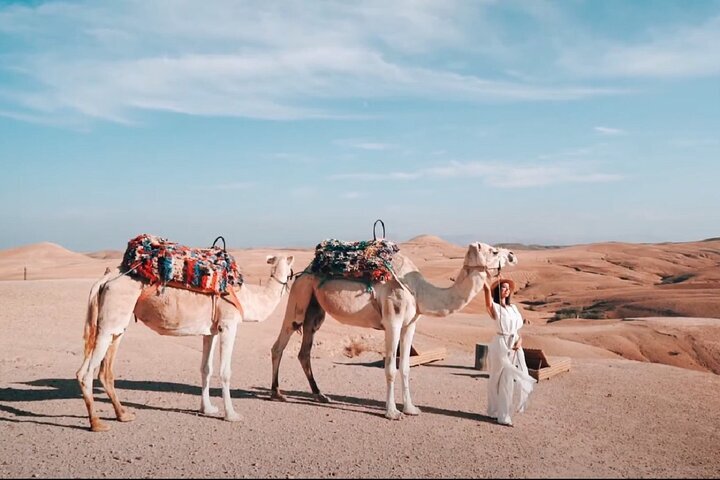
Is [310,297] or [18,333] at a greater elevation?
[310,297]

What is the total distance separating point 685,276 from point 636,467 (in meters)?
46.2

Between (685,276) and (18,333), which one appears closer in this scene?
(18,333)

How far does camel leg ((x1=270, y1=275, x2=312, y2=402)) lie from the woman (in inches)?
122

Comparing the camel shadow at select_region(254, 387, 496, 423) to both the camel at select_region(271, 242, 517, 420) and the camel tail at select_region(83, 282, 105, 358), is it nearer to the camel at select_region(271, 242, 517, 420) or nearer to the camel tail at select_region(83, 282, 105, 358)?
the camel at select_region(271, 242, 517, 420)

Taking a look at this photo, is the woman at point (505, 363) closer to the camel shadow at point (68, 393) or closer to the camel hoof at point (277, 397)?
the camel hoof at point (277, 397)

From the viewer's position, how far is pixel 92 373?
819cm

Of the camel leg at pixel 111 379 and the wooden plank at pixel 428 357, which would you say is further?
the wooden plank at pixel 428 357

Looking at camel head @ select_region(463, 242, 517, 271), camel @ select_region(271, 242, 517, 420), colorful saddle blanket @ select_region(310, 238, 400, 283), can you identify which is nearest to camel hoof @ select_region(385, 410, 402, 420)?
camel @ select_region(271, 242, 517, 420)

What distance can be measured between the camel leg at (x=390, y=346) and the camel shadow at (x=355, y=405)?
0.28 metres

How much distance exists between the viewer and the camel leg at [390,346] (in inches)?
371

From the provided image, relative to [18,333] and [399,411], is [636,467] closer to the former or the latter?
[399,411]

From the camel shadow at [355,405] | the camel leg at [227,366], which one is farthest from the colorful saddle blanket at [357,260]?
the camel shadow at [355,405]

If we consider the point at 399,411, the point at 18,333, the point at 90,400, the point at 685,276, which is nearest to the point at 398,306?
the point at 399,411

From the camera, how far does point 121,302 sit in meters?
8.38
